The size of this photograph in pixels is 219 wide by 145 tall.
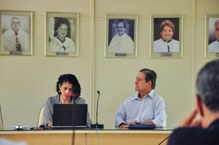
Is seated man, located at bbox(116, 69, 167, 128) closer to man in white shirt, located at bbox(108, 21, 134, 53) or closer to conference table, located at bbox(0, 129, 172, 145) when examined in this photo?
conference table, located at bbox(0, 129, 172, 145)

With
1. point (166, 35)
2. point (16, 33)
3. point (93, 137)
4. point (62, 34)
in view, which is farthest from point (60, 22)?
point (93, 137)

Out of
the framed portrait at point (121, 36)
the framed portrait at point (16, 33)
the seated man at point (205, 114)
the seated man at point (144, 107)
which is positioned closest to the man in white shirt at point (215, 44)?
the framed portrait at point (121, 36)

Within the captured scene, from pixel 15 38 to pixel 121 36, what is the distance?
149 cm

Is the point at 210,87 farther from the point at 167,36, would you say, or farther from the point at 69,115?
the point at 167,36

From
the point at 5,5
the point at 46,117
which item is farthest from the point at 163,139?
the point at 5,5

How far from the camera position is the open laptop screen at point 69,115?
11.0 ft

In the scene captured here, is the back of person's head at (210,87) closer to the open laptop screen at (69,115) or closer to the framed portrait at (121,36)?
the open laptop screen at (69,115)

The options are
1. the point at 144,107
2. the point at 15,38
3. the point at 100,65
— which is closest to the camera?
the point at 144,107

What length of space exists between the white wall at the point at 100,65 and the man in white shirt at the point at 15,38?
0.43ft

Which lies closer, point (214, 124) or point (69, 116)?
point (214, 124)

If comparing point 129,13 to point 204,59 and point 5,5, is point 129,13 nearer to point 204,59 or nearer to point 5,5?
point 204,59

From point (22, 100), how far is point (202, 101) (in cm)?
431

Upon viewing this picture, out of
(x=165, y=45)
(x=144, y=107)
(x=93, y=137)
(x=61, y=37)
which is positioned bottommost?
(x=93, y=137)

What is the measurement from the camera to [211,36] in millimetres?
5590
